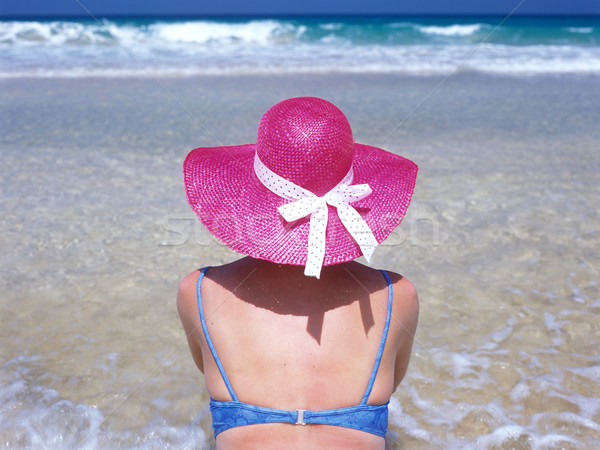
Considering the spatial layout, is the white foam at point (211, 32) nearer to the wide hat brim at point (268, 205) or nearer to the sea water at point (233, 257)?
the sea water at point (233, 257)

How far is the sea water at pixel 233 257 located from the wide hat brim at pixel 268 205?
966mm

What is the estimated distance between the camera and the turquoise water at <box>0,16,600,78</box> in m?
9.49

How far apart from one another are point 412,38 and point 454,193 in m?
13.9

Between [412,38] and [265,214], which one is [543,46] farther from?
[265,214]

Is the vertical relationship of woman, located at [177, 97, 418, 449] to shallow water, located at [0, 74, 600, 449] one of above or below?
above

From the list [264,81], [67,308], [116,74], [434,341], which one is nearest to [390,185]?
[434,341]

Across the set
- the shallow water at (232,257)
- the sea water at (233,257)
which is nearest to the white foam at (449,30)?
the sea water at (233,257)

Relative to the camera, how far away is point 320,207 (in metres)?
1.26

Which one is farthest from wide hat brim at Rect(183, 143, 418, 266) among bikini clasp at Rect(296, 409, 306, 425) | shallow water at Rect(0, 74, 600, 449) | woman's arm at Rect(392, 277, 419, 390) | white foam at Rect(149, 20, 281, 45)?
white foam at Rect(149, 20, 281, 45)

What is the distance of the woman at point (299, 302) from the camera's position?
123 centimetres

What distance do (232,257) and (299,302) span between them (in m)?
1.88

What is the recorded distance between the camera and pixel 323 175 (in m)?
1.25

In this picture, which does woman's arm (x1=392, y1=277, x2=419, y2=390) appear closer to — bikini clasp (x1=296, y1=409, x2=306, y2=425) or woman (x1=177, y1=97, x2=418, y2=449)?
woman (x1=177, y1=97, x2=418, y2=449)

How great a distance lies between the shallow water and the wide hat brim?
0.97m
